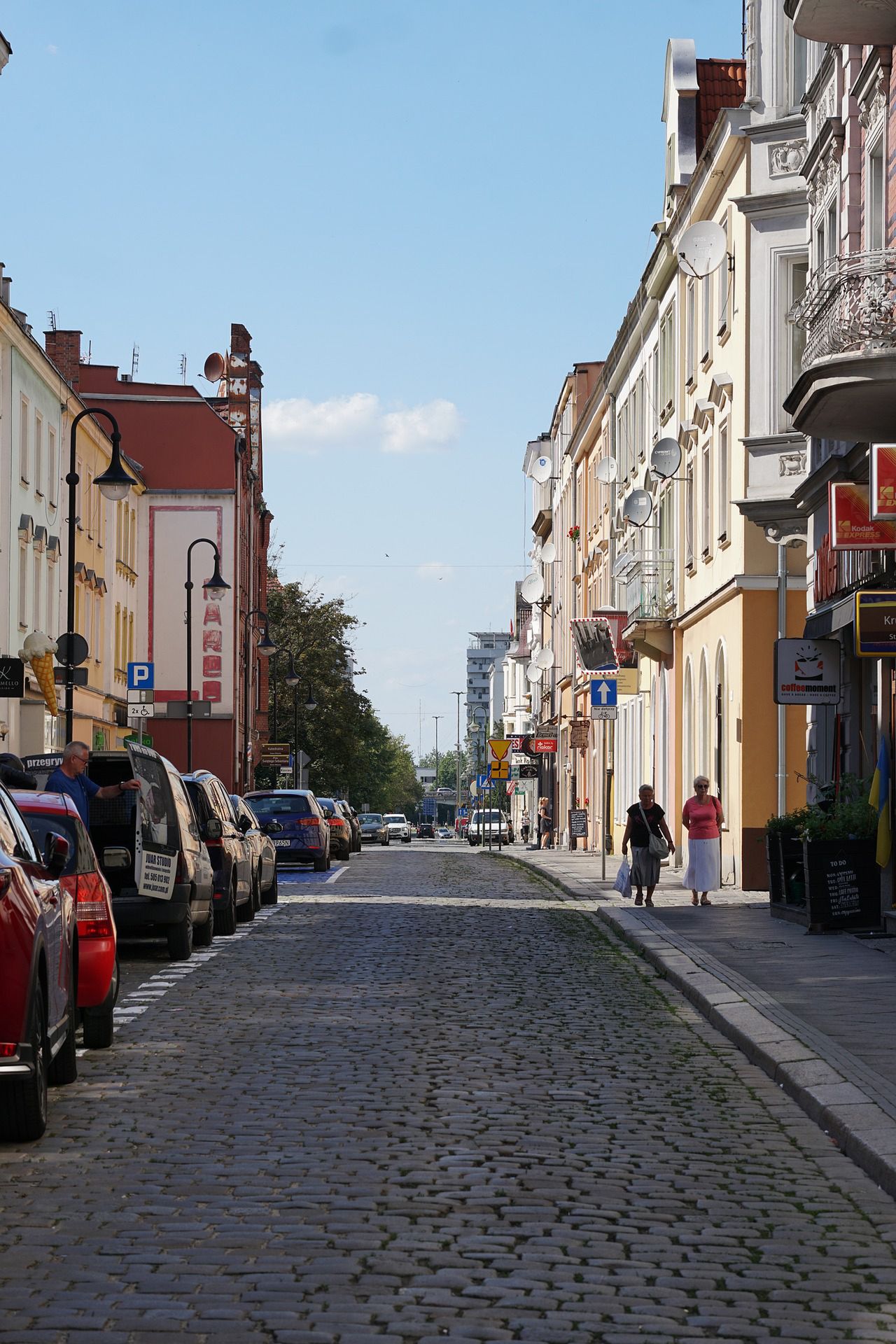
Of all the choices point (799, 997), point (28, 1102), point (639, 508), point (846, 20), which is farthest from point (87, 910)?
point (639, 508)

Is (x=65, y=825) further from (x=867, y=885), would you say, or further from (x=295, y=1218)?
(x=867, y=885)

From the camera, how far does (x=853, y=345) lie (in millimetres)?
19531

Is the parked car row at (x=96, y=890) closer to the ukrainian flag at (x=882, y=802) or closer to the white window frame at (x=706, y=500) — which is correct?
the ukrainian flag at (x=882, y=802)

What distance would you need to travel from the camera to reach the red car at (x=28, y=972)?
326 inches

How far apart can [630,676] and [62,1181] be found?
41.5m

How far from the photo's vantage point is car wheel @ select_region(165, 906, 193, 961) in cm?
1808

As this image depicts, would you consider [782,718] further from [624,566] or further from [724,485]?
[624,566]

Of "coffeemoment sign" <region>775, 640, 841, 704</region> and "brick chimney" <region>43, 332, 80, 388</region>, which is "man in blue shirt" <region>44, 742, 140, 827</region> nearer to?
"coffeemoment sign" <region>775, 640, 841, 704</region>

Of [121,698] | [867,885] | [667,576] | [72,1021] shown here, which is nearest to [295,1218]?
[72,1021]

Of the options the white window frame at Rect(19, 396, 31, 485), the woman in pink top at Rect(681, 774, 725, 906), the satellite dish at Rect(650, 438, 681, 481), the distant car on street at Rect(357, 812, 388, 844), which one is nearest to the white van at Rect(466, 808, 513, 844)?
the distant car on street at Rect(357, 812, 388, 844)

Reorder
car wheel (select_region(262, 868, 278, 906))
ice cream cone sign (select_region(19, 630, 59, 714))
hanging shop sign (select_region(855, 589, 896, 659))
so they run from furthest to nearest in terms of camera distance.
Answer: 1. ice cream cone sign (select_region(19, 630, 59, 714))
2. car wheel (select_region(262, 868, 278, 906))
3. hanging shop sign (select_region(855, 589, 896, 659))

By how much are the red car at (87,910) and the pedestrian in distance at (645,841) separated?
15.3 meters

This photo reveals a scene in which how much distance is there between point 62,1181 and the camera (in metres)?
7.81

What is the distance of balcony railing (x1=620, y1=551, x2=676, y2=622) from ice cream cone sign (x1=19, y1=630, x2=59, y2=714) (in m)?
11.6
